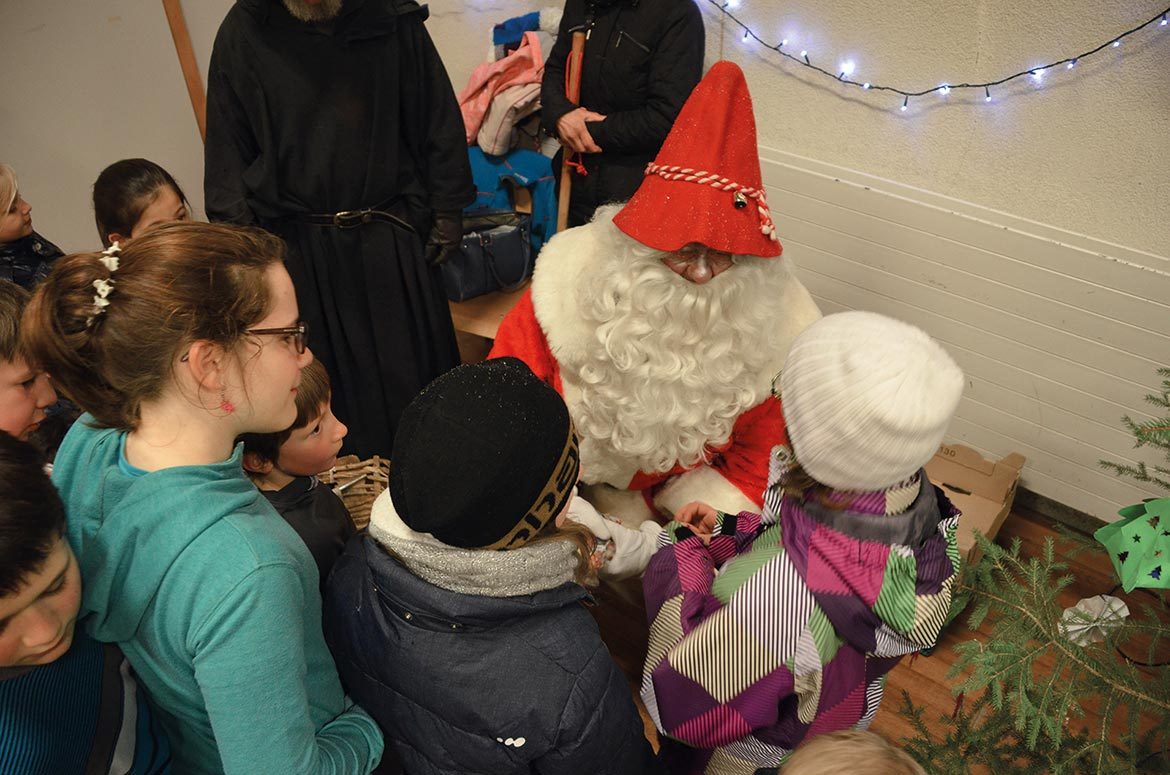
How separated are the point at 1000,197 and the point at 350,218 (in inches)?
76.5

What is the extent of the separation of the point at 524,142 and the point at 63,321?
2.42 m

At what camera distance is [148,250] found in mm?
1066

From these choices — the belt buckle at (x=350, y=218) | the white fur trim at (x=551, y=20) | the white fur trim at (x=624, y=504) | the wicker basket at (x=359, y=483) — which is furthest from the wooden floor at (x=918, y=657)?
the white fur trim at (x=551, y=20)

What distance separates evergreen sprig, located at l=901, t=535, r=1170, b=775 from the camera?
4.09 feet

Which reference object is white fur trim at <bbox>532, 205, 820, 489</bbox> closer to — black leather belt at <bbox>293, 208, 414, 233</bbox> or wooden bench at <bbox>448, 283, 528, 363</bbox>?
black leather belt at <bbox>293, 208, 414, 233</bbox>

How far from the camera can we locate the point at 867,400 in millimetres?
1119

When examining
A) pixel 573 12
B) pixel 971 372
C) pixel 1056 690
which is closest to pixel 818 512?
pixel 1056 690

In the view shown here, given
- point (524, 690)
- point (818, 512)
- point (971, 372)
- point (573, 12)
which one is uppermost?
point (573, 12)

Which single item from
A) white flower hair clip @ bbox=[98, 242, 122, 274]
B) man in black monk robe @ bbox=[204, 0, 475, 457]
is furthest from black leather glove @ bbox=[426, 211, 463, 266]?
white flower hair clip @ bbox=[98, 242, 122, 274]

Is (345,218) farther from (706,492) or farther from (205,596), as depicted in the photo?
(205,596)

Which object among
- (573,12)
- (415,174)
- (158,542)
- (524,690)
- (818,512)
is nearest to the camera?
(158,542)

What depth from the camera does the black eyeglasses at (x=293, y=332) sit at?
114cm

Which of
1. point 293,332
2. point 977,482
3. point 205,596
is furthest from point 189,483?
point 977,482

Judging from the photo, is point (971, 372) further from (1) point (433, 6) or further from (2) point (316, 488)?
(1) point (433, 6)
